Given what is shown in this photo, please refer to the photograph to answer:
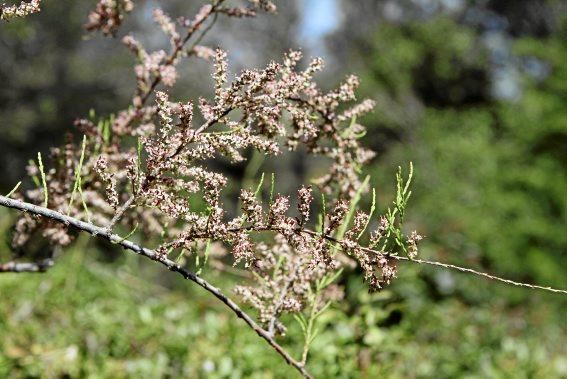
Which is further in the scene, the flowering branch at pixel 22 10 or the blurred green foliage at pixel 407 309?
the blurred green foliage at pixel 407 309

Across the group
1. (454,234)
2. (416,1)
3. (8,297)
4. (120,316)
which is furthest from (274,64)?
(416,1)

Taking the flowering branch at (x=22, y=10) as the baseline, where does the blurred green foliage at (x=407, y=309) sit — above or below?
above

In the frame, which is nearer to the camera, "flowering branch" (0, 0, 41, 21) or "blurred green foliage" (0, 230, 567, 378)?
"flowering branch" (0, 0, 41, 21)

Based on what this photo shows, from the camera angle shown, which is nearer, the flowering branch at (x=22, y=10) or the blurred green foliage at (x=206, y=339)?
the flowering branch at (x=22, y=10)

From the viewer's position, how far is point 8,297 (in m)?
3.93

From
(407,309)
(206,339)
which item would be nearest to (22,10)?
(206,339)

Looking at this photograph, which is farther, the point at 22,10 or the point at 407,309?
the point at 407,309

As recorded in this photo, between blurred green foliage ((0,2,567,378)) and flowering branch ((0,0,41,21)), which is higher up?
blurred green foliage ((0,2,567,378))

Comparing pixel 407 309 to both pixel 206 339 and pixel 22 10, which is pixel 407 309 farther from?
pixel 22 10

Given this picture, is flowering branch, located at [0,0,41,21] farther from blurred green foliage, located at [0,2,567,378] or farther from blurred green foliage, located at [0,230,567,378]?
blurred green foliage, located at [0,2,567,378]

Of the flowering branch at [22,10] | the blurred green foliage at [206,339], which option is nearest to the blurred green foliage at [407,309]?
the blurred green foliage at [206,339]

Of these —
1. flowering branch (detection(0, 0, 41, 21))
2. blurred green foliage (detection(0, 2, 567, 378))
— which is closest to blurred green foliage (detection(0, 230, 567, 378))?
blurred green foliage (detection(0, 2, 567, 378))

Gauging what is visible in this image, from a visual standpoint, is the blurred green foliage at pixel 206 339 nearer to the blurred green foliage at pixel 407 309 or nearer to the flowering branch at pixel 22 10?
the blurred green foliage at pixel 407 309

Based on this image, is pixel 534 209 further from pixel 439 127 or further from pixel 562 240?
pixel 439 127
